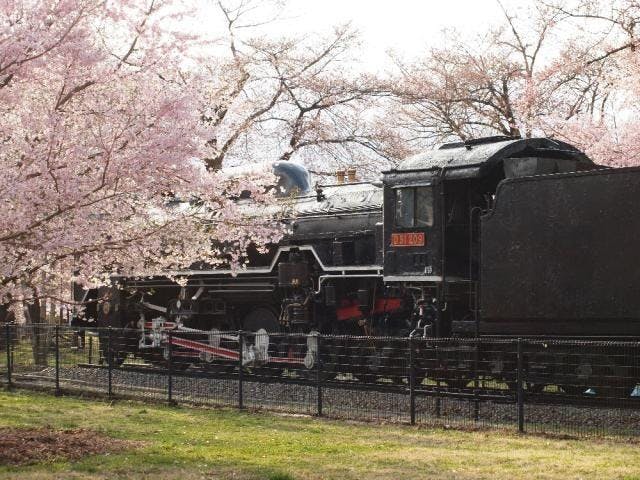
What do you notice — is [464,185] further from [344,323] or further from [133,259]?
[133,259]

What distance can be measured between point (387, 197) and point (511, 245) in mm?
2801

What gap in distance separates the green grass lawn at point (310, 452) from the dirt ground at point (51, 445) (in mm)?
262

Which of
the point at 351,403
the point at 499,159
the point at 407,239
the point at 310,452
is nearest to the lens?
the point at 310,452

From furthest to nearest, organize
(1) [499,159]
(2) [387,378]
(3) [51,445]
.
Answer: (1) [499,159]
(2) [387,378]
(3) [51,445]

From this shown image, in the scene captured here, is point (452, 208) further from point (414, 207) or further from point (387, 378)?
point (387, 378)

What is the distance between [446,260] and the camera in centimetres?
1541

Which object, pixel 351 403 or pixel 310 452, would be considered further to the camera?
pixel 351 403

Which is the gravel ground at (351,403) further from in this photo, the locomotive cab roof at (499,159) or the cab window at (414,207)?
the locomotive cab roof at (499,159)

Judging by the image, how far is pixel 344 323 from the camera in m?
18.5

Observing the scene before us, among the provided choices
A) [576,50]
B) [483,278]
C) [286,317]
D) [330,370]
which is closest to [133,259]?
[330,370]

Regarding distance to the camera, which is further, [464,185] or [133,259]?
[464,185]

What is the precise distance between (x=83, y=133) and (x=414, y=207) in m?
6.82

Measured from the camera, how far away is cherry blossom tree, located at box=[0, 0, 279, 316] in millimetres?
9664

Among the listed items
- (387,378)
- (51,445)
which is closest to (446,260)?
(387,378)
